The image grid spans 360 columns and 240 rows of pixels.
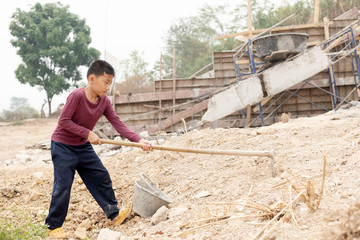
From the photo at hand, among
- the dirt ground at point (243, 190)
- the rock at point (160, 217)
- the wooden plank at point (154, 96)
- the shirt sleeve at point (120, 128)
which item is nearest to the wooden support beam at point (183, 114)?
the wooden plank at point (154, 96)

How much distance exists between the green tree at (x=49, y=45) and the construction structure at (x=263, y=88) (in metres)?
15.2

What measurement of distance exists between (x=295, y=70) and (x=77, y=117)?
6763 mm

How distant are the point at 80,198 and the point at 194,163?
5.04 feet

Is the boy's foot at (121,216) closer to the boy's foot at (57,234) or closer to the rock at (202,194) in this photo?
the boy's foot at (57,234)

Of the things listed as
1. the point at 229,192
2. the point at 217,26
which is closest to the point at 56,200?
the point at 229,192

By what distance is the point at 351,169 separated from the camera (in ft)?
8.21

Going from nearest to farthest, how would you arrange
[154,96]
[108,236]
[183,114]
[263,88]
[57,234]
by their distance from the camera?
[108,236]
[57,234]
[183,114]
[263,88]
[154,96]

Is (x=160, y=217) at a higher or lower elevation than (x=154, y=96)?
lower

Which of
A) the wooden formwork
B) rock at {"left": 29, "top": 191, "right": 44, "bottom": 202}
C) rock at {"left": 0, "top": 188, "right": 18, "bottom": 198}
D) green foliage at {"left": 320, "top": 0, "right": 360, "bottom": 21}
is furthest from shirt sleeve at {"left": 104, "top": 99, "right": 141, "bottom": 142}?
green foliage at {"left": 320, "top": 0, "right": 360, "bottom": 21}

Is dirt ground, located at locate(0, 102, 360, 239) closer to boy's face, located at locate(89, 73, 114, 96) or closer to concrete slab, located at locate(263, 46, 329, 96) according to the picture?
boy's face, located at locate(89, 73, 114, 96)

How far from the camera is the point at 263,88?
10.2m

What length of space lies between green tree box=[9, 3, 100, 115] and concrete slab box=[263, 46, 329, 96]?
18.9 m

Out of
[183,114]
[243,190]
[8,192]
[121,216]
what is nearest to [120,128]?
[121,216]

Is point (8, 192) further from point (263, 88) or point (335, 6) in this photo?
point (335, 6)
